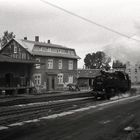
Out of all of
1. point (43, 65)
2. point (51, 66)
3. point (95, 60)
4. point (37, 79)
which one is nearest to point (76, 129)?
point (37, 79)

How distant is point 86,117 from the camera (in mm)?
14602

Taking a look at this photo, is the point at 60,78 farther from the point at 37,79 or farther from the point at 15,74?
the point at 15,74

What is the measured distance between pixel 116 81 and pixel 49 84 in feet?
64.7

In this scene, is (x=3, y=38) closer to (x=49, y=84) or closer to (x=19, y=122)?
(x=49, y=84)

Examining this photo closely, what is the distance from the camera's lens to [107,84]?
27.1 meters

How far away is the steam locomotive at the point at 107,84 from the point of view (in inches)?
1060

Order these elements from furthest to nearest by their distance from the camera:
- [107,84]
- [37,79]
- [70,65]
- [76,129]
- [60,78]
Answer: [70,65] → [60,78] → [37,79] → [107,84] → [76,129]

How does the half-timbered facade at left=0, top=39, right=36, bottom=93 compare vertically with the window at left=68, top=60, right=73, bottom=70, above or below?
below

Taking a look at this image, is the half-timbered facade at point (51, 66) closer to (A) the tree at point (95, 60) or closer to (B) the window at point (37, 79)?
(B) the window at point (37, 79)

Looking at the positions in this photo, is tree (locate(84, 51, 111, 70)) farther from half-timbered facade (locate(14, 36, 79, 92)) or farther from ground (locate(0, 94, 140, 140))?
ground (locate(0, 94, 140, 140))

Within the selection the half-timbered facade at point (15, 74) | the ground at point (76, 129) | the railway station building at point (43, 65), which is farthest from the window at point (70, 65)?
the ground at point (76, 129)

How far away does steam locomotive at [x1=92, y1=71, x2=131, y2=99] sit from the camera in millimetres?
26919

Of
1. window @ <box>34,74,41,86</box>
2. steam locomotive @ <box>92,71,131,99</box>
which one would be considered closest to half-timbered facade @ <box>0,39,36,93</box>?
window @ <box>34,74,41,86</box>

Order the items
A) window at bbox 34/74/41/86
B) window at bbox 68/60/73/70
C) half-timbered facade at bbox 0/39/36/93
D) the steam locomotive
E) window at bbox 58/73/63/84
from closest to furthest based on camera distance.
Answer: the steam locomotive < half-timbered facade at bbox 0/39/36/93 < window at bbox 34/74/41/86 < window at bbox 58/73/63/84 < window at bbox 68/60/73/70
